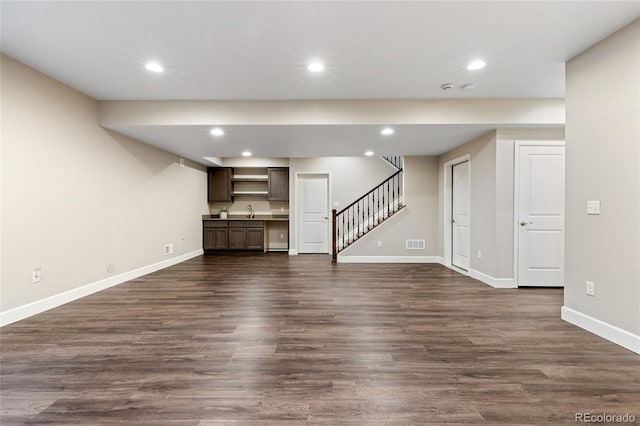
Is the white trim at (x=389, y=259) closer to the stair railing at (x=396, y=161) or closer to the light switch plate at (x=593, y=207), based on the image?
the stair railing at (x=396, y=161)

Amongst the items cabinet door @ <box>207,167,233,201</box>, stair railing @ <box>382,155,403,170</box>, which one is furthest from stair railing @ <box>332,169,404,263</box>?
cabinet door @ <box>207,167,233,201</box>

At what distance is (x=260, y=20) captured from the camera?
86.2 inches

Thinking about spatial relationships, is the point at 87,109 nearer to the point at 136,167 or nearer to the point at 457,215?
the point at 136,167

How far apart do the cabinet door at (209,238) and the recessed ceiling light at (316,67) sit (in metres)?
5.73

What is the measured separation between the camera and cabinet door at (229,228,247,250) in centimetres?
760

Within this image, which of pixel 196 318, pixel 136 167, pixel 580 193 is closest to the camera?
pixel 580 193

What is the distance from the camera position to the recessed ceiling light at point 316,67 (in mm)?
2830

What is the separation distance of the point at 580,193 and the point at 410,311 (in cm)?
199

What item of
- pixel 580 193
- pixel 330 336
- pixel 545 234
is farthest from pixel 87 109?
pixel 545 234

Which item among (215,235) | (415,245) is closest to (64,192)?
(215,235)

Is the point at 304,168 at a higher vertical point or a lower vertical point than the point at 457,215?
higher

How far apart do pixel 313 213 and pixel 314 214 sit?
4 centimetres

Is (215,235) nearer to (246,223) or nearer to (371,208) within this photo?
(246,223)

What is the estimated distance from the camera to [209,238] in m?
7.60
